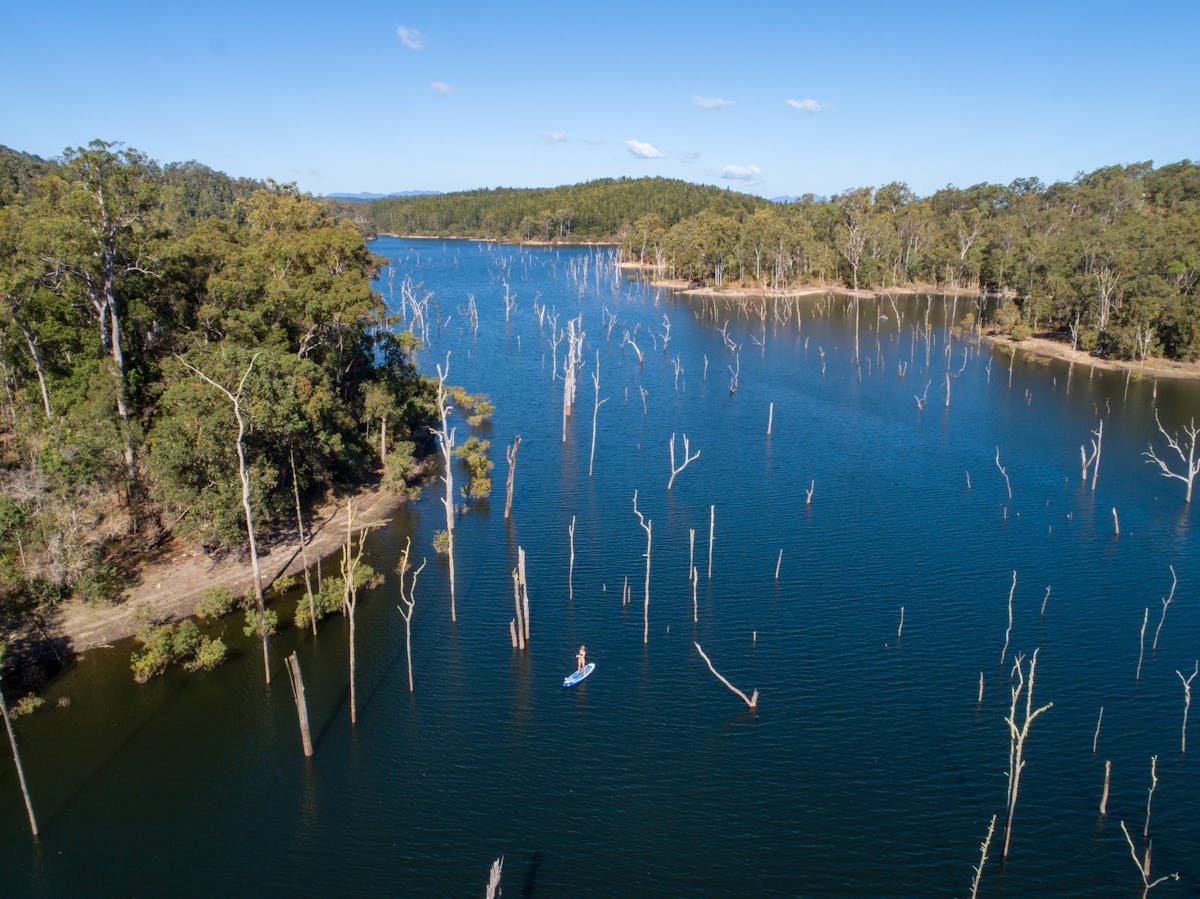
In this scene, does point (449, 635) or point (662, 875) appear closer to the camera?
point (662, 875)

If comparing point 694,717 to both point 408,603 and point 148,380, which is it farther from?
point 148,380

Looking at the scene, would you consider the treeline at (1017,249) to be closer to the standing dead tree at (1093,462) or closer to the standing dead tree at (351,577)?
the standing dead tree at (1093,462)

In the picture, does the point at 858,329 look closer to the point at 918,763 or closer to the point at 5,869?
the point at 918,763

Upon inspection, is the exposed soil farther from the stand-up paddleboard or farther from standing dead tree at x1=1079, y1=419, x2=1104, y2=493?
standing dead tree at x1=1079, y1=419, x2=1104, y2=493

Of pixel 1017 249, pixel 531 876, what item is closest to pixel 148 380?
pixel 531 876

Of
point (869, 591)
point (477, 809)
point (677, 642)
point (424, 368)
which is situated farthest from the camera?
point (424, 368)

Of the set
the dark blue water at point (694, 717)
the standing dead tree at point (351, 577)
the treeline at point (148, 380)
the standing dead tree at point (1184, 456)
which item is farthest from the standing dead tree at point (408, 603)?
the standing dead tree at point (1184, 456)

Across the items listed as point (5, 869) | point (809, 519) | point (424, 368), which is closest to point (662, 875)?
point (5, 869)
